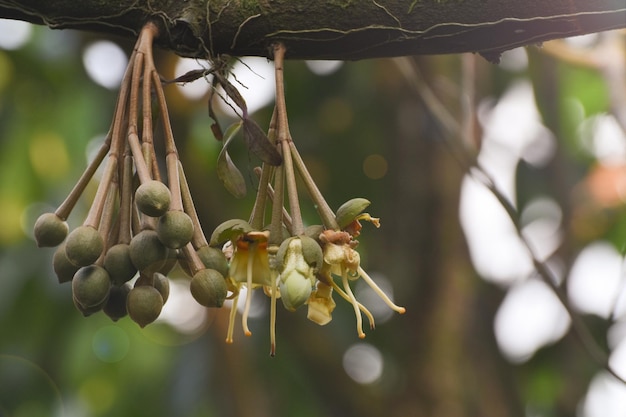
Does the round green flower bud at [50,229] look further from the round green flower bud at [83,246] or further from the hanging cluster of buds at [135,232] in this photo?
the round green flower bud at [83,246]

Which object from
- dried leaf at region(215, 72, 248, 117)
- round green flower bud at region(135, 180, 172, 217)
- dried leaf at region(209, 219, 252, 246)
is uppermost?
dried leaf at region(215, 72, 248, 117)

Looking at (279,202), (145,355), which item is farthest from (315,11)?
(145,355)

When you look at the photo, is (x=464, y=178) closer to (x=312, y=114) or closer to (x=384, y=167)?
(x=384, y=167)

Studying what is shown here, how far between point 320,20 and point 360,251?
287cm

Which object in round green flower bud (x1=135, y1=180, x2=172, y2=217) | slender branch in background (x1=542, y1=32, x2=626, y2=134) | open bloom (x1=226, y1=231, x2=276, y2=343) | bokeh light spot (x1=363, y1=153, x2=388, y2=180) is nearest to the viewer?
round green flower bud (x1=135, y1=180, x2=172, y2=217)

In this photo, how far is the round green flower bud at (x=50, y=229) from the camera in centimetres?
131

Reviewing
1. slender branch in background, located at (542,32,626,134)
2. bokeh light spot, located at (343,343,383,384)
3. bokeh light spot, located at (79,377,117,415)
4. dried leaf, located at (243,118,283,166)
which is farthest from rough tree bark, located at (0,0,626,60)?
bokeh light spot, located at (79,377,117,415)

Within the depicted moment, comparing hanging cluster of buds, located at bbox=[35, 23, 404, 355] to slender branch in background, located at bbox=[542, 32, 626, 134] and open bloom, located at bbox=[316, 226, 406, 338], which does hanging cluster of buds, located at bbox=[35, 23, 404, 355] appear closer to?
open bloom, located at bbox=[316, 226, 406, 338]

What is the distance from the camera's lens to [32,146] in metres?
4.21

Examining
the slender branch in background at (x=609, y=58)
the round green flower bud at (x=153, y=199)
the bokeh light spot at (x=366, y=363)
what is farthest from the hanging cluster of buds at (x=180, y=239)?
the bokeh light spot at (x=366, y=363)

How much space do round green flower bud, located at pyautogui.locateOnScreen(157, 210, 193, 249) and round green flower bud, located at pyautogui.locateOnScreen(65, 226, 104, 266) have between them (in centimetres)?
9

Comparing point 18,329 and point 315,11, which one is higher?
point 315,11

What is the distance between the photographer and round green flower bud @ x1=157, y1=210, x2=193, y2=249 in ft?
3.85

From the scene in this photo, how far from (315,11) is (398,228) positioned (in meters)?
2.70
